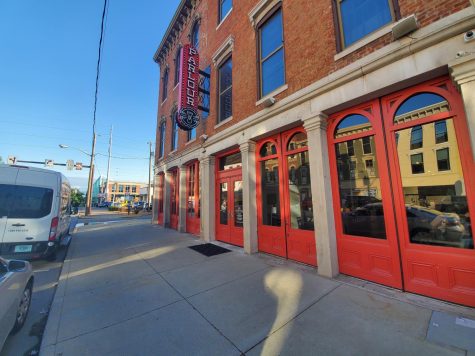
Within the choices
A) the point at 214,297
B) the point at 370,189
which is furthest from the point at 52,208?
the point at 370,189

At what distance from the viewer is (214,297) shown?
368cm

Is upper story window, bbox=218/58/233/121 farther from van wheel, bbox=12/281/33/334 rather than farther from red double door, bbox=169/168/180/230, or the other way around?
van wheel, bbox=12/281/33/334

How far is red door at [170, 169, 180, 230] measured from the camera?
467 inches

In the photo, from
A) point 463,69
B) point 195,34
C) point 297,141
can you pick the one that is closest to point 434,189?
point 463,69

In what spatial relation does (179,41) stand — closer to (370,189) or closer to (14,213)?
(14,213)

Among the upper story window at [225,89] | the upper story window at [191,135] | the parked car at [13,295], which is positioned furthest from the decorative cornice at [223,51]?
the parked car at [13,295]

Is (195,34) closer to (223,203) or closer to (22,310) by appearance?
(223,203)

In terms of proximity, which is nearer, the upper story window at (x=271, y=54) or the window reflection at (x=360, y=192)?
the window reflection at (x=360, y=192)

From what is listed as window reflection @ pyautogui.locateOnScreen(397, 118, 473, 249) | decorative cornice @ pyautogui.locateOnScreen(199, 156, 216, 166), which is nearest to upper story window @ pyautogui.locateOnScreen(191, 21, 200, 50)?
decorative cornice @ pyautogui.locateOnScreen(199, 156, 216, 166)

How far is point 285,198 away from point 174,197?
28.3 feet

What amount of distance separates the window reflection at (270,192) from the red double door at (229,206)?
113cm

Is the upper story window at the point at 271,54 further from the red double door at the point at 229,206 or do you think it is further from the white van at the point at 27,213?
the white van at the point at 27,213

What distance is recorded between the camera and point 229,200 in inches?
306

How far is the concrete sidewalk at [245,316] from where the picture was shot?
2.42 meters
